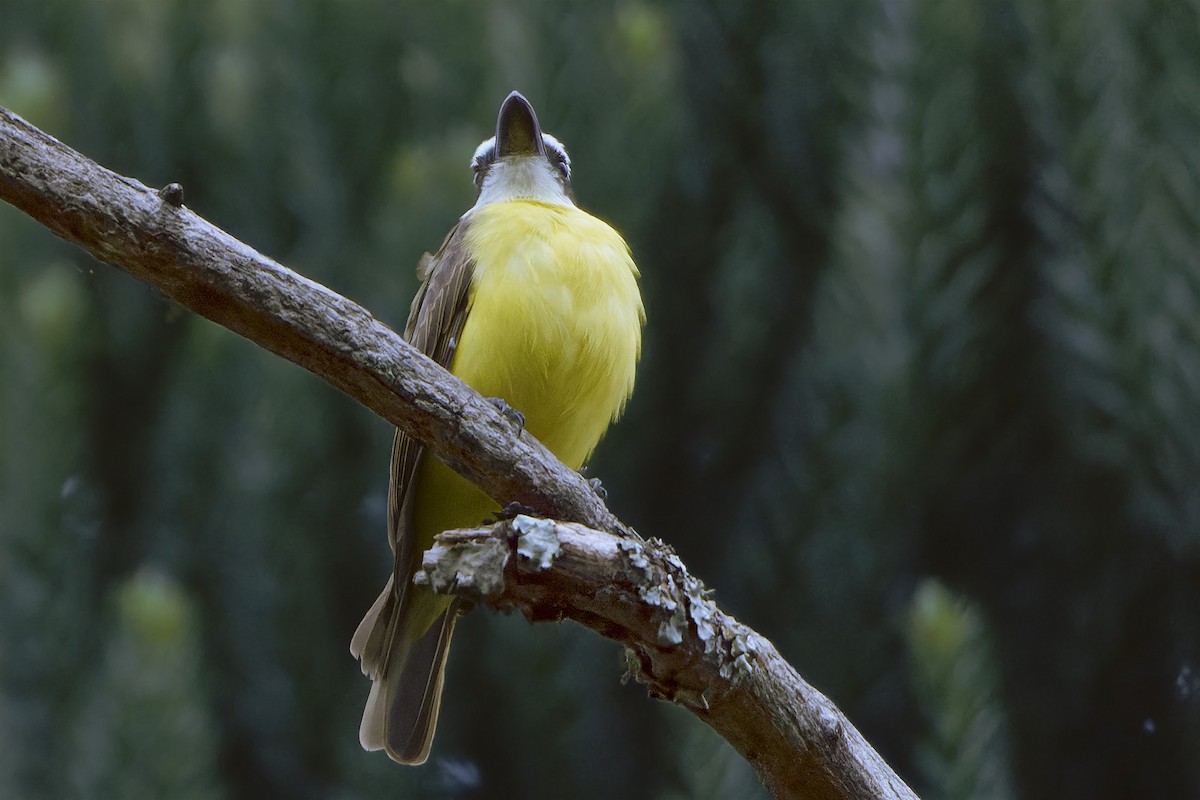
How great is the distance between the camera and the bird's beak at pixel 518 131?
3645 mm

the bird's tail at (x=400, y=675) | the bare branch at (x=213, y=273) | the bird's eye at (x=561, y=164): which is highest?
the bird's eye at (x=561, y=164)

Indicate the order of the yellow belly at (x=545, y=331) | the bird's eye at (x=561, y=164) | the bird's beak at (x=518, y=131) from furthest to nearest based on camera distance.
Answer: the bird's eye at (x=561, y=164) → the bird's beak at (x=518, y=131) → the yellow belly at (x=545, y=331)

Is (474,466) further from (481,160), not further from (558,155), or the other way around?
(481,160)

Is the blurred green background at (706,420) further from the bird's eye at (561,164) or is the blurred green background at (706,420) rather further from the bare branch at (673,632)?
the bare branch at (673,632)

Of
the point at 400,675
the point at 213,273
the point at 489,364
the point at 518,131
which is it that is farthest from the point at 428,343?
the point at 213,273

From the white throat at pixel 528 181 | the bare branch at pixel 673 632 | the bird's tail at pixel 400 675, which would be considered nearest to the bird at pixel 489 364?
the bird's tail at pixel 400 675

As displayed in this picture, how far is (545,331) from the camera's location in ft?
9.61

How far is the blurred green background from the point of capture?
346 cm

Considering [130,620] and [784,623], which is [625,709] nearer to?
[784,623]

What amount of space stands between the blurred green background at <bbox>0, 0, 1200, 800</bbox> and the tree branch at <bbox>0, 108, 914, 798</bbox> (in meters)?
1.11

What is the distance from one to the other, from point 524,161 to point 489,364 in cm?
98

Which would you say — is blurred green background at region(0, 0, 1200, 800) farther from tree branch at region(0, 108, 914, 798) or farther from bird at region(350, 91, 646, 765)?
tree branch at region(0, 108, 914, 798)

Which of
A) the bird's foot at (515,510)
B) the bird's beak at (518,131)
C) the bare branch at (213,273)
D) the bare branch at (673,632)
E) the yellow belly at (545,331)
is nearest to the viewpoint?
the bare branch at (673,632)

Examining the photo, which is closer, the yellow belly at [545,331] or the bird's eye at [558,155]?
the yellow belly at [545,331]
